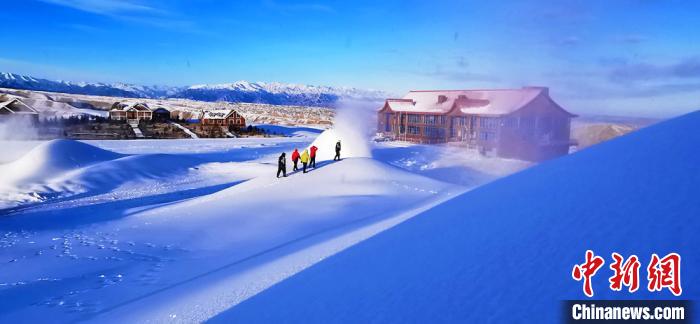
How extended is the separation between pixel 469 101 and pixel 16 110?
144 ft

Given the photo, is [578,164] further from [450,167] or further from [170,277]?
[450,167]

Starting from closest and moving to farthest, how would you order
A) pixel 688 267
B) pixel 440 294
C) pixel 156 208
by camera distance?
pixel 688 267 → pixel 440 294 → pixel 156 208

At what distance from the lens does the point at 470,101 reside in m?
33.1

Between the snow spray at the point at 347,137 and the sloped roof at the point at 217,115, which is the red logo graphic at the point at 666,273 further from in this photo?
the sloped roof at the point at 217,115

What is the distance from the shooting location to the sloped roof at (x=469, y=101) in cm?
2991

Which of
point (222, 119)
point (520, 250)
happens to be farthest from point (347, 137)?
point (222, 119)

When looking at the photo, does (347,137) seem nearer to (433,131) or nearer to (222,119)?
(433,131)

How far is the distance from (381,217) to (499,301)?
7.10 m

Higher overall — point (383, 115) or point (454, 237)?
point (383, 115)

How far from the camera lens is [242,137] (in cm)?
5575

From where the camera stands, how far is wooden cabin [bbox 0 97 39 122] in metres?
42.7

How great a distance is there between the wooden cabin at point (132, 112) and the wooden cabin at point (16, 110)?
12.2 meters

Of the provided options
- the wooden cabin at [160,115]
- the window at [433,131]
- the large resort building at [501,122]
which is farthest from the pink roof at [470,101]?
the wooden cabin at [160,115]

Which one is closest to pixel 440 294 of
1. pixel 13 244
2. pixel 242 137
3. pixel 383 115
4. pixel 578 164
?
pixel 578 164
